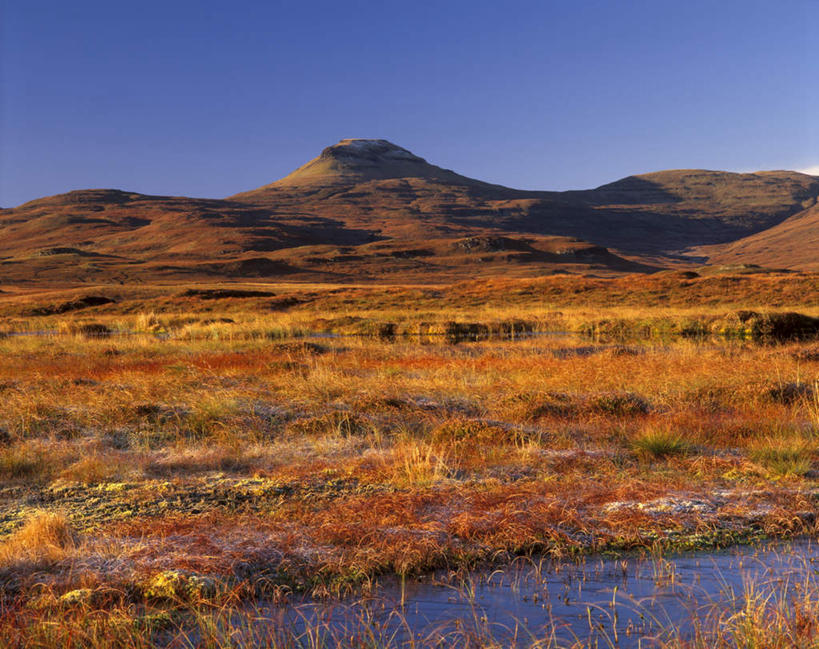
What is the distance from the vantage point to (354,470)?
341 inches

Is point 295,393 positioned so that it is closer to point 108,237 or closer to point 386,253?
point 386,253

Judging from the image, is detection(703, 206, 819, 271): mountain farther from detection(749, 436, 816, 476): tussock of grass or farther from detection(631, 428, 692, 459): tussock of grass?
detection(631, 428, 692, 459): tussock of grass

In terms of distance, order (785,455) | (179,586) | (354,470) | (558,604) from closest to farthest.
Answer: (558,604), (179,586), (354,470), (785,455)

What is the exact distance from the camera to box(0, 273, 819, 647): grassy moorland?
5.43m

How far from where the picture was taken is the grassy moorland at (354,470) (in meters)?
→ 5.43

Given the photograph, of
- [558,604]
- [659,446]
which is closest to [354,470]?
[659,446]

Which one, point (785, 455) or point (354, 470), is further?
point (785, 455)

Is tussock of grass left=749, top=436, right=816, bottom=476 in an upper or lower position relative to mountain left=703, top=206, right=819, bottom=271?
→ lower

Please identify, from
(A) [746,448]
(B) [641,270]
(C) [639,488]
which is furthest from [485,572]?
(B) [641,270]

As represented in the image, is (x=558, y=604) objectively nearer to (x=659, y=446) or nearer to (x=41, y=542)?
(x=41, y=542)

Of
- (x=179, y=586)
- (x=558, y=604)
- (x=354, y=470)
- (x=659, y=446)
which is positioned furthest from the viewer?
(x=659, y=446)

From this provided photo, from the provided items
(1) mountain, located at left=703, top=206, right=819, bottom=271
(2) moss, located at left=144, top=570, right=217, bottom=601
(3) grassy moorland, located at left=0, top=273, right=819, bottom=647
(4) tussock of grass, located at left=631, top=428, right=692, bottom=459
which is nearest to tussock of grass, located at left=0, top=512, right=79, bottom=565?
(3) grassy moorland, located at left=0, top=273, right=819, bottom=647

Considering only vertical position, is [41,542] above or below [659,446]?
above

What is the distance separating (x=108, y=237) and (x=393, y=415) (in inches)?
6337
